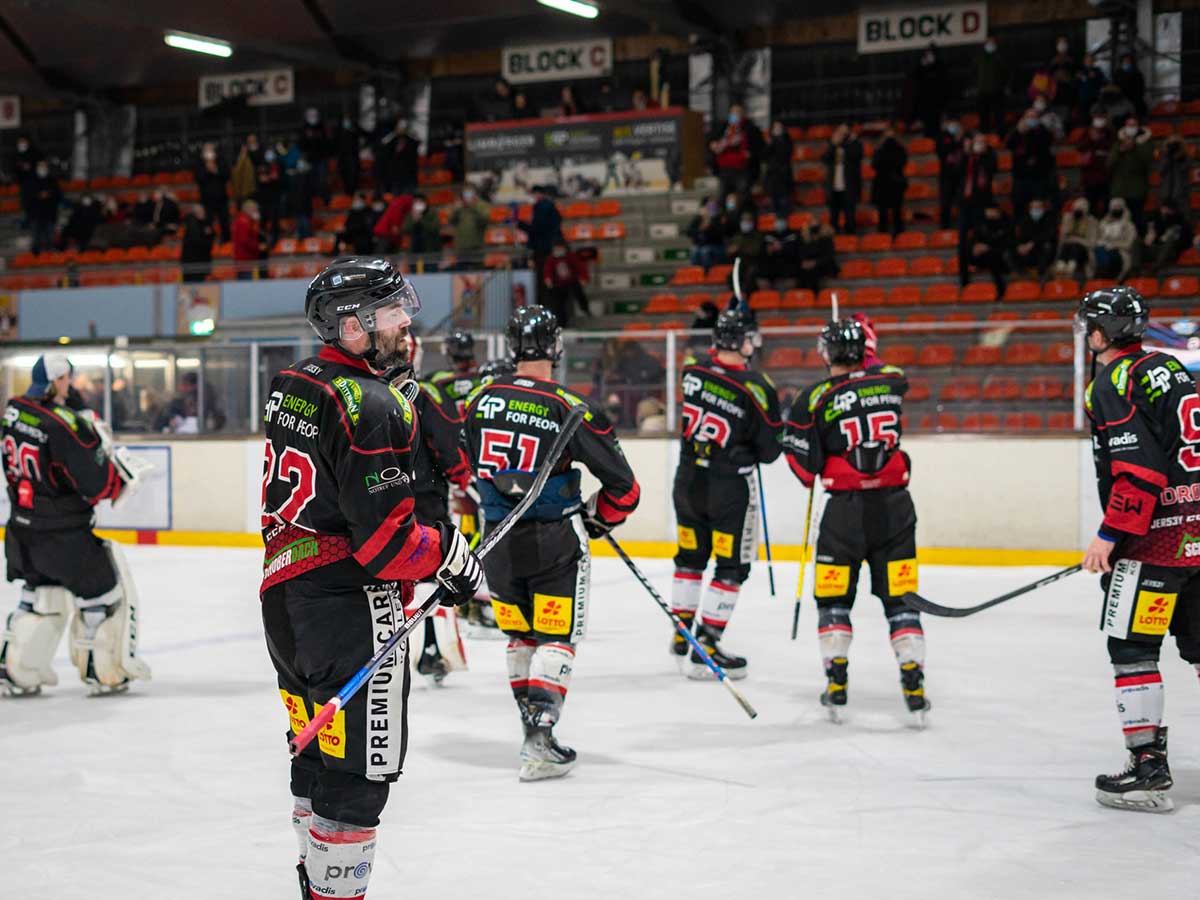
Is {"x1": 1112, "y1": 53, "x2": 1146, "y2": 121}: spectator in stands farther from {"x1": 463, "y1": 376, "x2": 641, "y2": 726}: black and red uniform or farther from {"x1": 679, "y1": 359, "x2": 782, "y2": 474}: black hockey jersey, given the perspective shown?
{"x1": 463, "y1": 376, "x2": 641, "y2": 726}: black and red uniform

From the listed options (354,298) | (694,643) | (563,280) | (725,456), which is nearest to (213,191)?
(563,280)

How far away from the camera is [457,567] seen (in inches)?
122

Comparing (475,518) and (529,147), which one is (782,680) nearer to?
(475,518)

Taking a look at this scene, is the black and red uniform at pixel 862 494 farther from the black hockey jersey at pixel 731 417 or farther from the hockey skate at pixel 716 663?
the hockey skate at pixel 716 663

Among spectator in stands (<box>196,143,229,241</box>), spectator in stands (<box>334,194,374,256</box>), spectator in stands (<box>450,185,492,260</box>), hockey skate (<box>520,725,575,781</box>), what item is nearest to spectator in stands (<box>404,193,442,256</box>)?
spectator in stands (<box>450,185,492,260</box>)

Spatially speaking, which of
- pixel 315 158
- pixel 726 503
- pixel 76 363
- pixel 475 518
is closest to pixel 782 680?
pixel 726 503

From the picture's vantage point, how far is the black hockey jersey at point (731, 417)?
694 cm

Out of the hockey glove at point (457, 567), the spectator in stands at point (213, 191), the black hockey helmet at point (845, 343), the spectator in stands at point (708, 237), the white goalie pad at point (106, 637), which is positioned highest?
the spectator in stands at point (213, 191)

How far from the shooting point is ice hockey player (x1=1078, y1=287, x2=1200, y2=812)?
14.8 feet

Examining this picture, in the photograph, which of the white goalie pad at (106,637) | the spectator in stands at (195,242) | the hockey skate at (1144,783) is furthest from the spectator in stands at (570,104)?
the hockey skate at (1144,783)

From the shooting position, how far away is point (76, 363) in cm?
1398

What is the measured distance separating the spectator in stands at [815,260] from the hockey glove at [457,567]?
12.5 meters

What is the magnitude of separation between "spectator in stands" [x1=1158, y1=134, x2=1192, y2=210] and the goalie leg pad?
38.6ft

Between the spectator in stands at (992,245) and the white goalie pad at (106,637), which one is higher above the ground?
the spectator in stands at (992,245)
